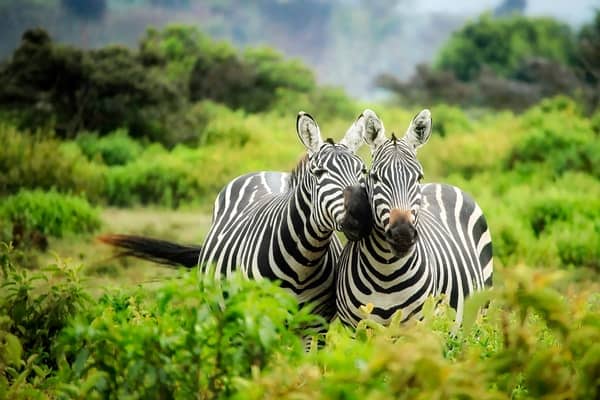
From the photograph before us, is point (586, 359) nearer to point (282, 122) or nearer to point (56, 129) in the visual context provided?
point (56, 129)

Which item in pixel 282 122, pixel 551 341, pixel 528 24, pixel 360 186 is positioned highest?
pixel 528 24

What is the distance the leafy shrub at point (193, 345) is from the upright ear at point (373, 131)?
211cm

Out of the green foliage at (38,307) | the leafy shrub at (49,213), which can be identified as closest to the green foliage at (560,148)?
the leafy shrub at (49,213)

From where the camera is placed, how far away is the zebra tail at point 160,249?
6297 millimetres

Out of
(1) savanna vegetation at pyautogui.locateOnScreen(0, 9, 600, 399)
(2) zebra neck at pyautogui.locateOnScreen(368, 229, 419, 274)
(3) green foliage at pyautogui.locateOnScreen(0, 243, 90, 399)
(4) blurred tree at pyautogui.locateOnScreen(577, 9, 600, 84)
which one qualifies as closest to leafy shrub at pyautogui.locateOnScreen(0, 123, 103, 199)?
(1) savanna vegetation at pyautogui.locateOnScreen(0, 9, 600, 399)

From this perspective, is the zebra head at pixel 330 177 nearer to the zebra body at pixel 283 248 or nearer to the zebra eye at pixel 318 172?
the zebra eye at pixel 318 172

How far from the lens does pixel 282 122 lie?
1905 centimetres

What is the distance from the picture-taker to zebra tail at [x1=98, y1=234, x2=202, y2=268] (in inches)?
248

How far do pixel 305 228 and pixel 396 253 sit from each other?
1.91 feet

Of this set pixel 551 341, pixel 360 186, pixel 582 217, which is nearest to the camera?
pixel 551 341

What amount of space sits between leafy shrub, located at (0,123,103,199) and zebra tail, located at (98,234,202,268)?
4674 mm

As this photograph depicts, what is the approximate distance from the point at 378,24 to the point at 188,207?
75.4m

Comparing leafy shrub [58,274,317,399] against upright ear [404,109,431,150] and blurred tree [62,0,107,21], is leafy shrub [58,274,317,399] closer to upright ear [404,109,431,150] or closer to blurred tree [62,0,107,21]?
upright ear [404,109,431,150]

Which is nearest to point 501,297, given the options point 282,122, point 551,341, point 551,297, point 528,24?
point 551,297
